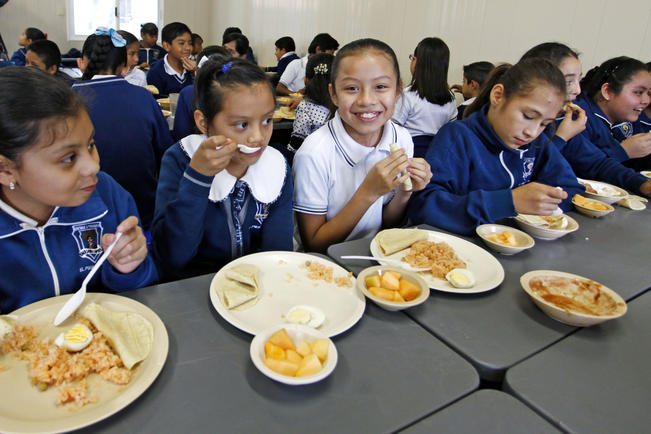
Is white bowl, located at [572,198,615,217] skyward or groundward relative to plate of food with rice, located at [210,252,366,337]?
skyward

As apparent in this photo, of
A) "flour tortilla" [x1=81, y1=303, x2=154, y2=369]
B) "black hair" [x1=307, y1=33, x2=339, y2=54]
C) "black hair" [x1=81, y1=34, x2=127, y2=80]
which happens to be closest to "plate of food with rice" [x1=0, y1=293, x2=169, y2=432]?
"flour tortilla" [x1=81, y1=303, x2=154, y2=369]

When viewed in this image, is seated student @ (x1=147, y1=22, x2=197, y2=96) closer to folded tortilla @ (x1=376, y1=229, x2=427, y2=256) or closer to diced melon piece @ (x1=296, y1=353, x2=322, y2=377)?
folded tortilla @ (x1=376, y1=229, x2=427, y2=256)

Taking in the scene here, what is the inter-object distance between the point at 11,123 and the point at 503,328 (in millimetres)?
1245

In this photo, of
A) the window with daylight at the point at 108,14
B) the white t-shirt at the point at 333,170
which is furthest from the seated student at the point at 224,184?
the window with daylight at the point at 108,14

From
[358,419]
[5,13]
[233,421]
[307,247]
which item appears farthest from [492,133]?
[5,13]

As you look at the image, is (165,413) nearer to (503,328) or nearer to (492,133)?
(503,328)

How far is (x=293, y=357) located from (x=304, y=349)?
0.03 metres

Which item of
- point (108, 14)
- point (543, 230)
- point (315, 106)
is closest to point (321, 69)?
point (315, 106)

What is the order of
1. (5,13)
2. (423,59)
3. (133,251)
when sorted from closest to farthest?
1. (133,251)
2. (423,59)
3. (5,13)

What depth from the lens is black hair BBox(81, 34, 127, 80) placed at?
2518 millimetres

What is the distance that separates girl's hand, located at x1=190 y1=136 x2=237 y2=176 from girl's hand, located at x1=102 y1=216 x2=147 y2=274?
0.26 m

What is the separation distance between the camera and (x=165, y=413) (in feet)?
2.39

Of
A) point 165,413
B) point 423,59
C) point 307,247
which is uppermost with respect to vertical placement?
point 423,59

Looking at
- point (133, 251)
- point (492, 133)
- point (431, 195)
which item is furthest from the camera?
point (492, 133)
